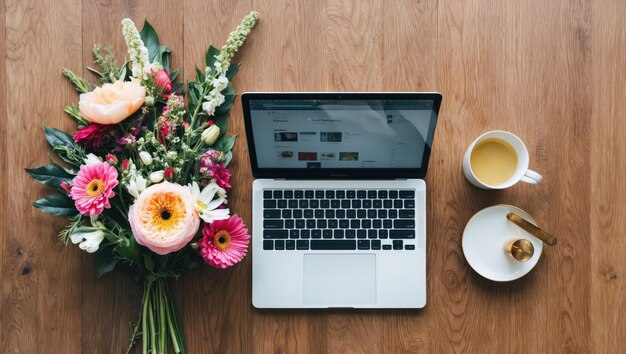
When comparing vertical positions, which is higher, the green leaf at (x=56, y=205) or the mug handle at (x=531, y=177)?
the mug handle at (x=531, y=177)

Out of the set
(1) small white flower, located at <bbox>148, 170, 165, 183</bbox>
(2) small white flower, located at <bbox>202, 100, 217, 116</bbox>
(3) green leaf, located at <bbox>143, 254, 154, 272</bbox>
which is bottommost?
(3) green leaf, located at <bbox>143, 254, 154, 272</bbox>

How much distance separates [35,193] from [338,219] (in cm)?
61

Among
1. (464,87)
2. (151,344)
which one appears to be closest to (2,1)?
(151,344)

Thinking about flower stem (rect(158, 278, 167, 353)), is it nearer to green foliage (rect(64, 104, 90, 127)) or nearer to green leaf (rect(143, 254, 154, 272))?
green leaf (rect(143, 254, 154, 272))

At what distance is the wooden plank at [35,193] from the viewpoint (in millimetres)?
931

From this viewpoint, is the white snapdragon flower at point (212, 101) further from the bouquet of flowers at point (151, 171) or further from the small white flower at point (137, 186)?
the small white flower at point (137, 186)

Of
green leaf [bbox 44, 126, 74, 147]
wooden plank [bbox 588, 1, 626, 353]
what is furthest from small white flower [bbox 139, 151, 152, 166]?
wooden plank [bbox 588, 1, 626, 353]

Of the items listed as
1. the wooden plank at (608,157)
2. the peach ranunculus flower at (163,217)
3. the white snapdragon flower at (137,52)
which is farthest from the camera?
the wooden plank at (608,157)

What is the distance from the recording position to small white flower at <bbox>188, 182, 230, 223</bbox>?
0.79 meters

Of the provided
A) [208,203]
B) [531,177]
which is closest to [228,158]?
[208,203]

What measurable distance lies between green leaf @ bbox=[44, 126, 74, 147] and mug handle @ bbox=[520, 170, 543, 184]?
88cm

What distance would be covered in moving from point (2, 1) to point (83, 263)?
56cm

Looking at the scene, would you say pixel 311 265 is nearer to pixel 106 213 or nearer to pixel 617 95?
pixel 106 213

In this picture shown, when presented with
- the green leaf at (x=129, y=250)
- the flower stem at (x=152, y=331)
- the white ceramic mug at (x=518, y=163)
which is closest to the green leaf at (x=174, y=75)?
the green leaf at (x=129, y=250)
